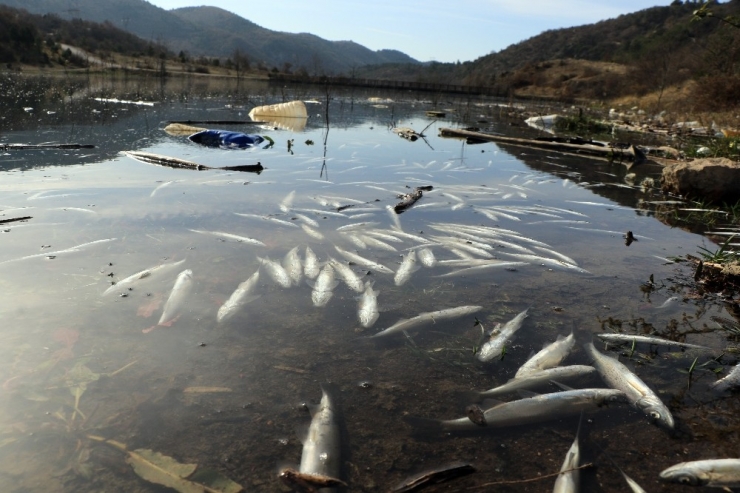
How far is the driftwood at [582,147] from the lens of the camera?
44.9ft

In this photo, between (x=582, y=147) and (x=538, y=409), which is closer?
(x=538, y=409)

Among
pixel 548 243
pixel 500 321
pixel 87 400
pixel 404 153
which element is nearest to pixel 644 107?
pixel 404 153

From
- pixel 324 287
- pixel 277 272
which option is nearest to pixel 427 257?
pixel 324 287

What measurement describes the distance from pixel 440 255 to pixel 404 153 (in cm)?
830

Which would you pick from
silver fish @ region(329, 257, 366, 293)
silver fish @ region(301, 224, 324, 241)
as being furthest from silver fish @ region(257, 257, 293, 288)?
silver fish @ region(301, 224, 324, 241)

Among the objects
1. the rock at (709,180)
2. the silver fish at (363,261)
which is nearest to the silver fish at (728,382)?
the silver fish at (363,261)

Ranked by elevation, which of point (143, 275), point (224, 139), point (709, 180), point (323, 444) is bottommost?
point (323, 444)

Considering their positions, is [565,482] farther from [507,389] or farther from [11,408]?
[11,408]

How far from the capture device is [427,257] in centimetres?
547

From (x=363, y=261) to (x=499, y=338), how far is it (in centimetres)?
187

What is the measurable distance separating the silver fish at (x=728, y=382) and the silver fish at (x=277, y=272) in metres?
3.36

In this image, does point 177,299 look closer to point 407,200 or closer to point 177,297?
point 177,297

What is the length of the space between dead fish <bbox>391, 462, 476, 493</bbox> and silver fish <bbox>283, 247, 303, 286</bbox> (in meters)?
2.49

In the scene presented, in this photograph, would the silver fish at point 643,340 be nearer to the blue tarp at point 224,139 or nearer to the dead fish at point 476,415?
the dead fish at point 476,415
